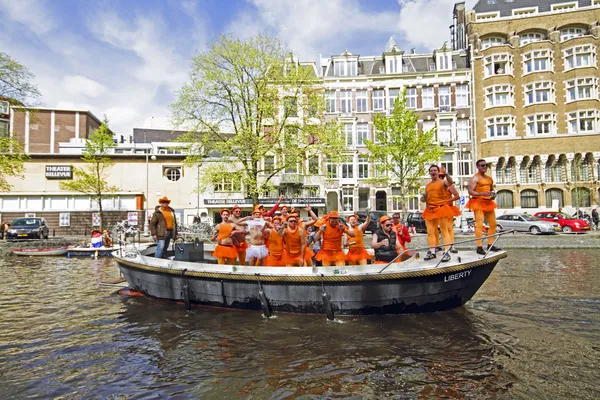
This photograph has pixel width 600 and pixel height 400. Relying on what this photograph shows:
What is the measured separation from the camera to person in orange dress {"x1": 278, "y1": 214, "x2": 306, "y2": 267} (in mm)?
8219

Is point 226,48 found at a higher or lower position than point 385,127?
higher

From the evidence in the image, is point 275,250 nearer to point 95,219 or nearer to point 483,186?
point 483,186

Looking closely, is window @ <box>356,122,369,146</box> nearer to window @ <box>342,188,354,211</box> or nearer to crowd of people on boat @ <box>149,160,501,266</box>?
window @ <box>342,188,354,211</box>

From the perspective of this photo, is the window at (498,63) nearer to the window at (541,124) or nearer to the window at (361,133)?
the window at (541,124)

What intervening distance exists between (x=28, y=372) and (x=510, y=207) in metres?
36.7

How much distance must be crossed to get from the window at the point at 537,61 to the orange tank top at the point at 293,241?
35.6 metres

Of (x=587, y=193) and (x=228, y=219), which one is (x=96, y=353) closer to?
(x=228, y=219)

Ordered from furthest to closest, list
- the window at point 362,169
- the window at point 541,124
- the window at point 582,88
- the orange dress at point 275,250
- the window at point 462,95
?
the window at point 362,169 → the window at point 462,95 → the window at point 541,124 → the window at point 582,88 → the orange dress at point 275,250

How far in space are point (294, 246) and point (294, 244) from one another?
0.04 m

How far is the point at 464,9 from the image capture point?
132 feet

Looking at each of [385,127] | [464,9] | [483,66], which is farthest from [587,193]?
[464,9]

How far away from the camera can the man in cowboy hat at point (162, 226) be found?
9.81 meters

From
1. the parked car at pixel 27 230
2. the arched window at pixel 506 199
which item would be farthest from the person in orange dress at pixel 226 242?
the arched window at pixel 506 199

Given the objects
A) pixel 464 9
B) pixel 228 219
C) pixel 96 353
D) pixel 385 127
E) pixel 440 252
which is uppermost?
pixel 464 9
